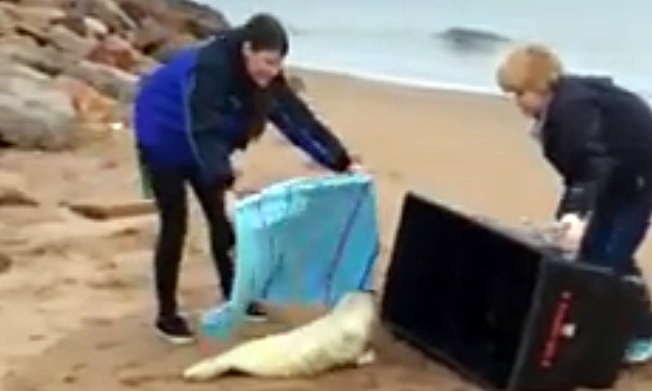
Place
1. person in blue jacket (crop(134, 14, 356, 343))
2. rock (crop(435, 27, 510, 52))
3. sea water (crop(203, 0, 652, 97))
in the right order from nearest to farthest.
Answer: person in blue jacket (crop(134, 14, 356, 343))
sea water (crop(203, 0, 652, 97))
rock (crop(435, 27, 510, 52))

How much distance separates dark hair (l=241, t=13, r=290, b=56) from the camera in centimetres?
691

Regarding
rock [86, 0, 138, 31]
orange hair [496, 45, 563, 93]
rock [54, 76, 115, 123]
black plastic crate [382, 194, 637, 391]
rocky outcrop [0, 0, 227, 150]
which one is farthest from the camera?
rock [86, 0, 138, 31]

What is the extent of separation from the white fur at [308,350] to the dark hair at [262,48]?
29.5 inches

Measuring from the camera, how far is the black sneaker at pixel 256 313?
24.9 feet

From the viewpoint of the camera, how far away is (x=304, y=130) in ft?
24.3

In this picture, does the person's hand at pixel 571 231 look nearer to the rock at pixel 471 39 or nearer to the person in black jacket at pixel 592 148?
the person in black jacket at pixel 592 148

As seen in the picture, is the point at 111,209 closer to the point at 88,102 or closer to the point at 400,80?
the point at 88,102

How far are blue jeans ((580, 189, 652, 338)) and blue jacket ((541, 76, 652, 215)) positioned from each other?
0.11 ft

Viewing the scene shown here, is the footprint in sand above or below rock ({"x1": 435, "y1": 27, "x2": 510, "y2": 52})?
above

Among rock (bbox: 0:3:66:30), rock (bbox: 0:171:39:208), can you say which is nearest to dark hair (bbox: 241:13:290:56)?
rock (bbox: 0:171:39:208)

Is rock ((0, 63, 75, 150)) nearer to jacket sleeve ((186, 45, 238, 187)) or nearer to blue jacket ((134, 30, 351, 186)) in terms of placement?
blue jacket ((134, 30, 351, 186))

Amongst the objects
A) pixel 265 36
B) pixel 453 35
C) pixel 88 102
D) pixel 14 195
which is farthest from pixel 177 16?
pixel 265 36

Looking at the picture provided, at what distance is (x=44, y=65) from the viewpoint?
46.9ft

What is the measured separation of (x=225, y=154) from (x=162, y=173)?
0.94ft
